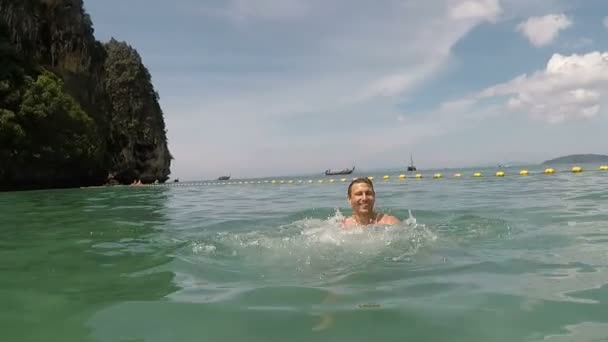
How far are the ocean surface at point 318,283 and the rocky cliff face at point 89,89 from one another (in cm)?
2954

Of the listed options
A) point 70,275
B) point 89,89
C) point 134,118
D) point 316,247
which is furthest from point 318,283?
point 134,118

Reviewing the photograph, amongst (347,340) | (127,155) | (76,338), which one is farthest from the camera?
(127,155)

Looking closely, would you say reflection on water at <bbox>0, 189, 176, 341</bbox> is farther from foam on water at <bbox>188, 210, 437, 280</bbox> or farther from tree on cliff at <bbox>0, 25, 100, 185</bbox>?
tree on cliff at <bbox>0, 25, 100, 185</bbox>

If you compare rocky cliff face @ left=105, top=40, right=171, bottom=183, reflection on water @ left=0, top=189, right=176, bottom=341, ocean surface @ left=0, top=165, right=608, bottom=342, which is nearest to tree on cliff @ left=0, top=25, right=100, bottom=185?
rocky cliff face @ left=105, top=40, right=171, bottom=183

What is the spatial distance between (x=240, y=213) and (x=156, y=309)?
809 cm

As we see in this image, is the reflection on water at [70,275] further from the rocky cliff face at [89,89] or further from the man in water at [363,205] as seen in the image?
the rocky cliff face at [89,89]

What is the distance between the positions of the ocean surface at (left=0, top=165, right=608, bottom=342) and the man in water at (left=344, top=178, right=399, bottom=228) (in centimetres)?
28

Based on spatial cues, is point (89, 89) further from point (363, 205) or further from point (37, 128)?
point (363, 205)

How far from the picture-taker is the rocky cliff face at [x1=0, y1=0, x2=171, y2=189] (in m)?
35.1

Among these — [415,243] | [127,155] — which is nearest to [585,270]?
[415,243]

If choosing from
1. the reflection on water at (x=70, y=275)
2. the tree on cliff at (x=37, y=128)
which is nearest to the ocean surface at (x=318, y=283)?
the reflection on water at (x=70, y=275)

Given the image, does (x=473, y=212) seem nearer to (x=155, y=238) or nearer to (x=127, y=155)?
(x=155, y=238)

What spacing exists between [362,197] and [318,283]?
2819mm

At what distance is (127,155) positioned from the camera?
5959 cm
